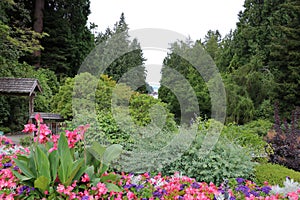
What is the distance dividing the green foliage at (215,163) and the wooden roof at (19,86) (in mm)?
6339

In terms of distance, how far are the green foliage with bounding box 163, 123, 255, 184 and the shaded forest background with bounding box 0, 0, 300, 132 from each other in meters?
2.72

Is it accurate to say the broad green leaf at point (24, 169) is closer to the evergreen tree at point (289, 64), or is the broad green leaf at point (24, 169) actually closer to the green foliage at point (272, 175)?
the green foliage at point (272, 175)

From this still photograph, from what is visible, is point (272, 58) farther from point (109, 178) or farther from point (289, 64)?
point (109, 178)

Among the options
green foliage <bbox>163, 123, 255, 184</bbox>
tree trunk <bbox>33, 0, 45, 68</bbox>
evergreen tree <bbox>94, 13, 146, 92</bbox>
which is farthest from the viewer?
tree trunk <bbox>33, 0, 45, 68</bbox>

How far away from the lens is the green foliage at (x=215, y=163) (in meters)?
3.48

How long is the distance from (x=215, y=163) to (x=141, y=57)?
371 centimetres

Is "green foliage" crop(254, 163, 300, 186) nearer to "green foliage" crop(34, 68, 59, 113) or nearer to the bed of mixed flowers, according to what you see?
the bed of mixed flowers

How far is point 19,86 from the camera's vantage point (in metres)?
A: 9.05

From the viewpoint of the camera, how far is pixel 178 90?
9.28m

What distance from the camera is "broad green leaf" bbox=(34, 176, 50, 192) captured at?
90.1 inches

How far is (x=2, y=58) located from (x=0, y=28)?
0.93 meters

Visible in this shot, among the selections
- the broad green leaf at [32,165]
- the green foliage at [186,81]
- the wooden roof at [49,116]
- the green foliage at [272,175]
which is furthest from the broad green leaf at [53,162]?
the wooden roof at [49,116]

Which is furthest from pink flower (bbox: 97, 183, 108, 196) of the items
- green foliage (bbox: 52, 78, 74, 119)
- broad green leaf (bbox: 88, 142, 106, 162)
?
green foliage (bbox: 52, 78, 74, 119)

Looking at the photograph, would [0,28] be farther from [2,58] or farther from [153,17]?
[153,17]
